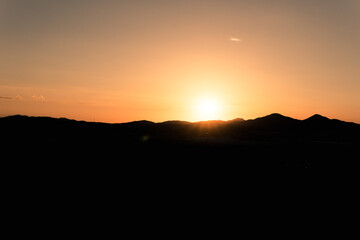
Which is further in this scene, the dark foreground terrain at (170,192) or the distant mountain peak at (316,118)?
the distant mountain peak at (316,118)

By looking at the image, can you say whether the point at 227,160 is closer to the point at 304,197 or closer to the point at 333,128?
the point at 304,197

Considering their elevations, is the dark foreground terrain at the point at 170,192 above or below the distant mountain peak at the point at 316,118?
below

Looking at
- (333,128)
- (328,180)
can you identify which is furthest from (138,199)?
(333,128)

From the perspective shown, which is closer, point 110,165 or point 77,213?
point 77,213

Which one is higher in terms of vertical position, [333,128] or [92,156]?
[333,128]

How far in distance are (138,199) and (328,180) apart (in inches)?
636

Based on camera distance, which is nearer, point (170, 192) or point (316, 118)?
point (170, 192)

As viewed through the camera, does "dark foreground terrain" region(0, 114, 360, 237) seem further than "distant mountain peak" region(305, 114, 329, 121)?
No

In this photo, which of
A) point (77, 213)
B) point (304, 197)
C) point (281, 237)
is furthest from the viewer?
point (304, 197)

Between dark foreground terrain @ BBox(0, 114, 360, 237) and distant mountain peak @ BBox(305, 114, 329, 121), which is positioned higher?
distant mountain peak @ BBox(305, 114, 329, 121)

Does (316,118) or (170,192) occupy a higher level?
(316,118)

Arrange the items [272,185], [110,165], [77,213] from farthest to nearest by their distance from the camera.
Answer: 1. [110,165]
2. [272,185]
3. [77,213]

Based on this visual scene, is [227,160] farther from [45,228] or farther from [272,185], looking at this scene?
[45,228]

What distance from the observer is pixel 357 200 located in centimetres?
1806
